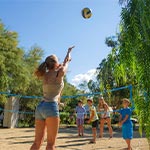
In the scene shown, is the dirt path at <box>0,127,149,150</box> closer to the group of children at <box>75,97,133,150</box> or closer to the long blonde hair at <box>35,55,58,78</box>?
the group of children at <box>75,97,133,150</box>

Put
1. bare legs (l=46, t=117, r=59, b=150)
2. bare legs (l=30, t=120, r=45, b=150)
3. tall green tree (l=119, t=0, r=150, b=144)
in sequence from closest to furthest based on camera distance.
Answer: tall green tree (l=119, t=0, r=150, b=144) < bare legs (l=46, t=117, r=59, b=150) < bare legs (l=30, t=120, r=45, b=150)

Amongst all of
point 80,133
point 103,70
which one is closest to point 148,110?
point 103,70

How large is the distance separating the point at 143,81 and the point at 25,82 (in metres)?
17.9

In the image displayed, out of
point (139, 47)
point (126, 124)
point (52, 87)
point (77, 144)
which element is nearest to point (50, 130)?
point (52, 87)

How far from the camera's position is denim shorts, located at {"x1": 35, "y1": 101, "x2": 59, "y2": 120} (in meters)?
4.20

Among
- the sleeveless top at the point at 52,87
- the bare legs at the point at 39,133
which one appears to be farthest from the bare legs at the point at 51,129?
the sleeveless top at the point at 52,87

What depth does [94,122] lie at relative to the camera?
10.0 m

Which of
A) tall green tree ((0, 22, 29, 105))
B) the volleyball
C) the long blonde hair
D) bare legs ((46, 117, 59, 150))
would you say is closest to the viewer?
bare legs ((46, 117, 59, 150))

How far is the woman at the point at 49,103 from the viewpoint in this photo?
4184mm

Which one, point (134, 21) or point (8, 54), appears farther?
point (8, 54)

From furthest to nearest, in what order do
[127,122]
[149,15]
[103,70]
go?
[127,122] → [103,70] → [149,15]

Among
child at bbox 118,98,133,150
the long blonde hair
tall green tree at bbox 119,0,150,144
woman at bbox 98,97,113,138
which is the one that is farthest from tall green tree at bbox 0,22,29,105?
tall green tree at bbox 119,0,150,144

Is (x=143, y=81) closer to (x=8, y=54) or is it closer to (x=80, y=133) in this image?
(x=80, y=133)

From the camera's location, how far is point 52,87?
439 centimetres
